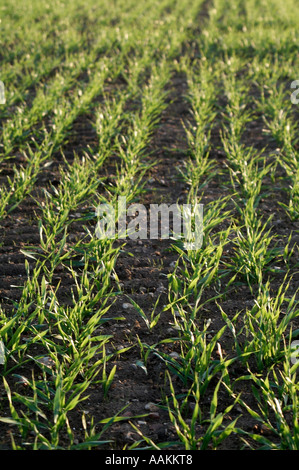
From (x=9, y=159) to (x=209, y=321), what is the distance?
8.32 ft

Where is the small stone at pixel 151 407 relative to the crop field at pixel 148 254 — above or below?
below

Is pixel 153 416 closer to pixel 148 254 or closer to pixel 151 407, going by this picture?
pixel 151 407

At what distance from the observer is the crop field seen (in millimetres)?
2020

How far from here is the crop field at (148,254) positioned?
2020 mm

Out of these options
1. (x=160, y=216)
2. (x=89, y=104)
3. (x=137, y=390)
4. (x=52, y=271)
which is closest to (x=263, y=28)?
(x=89, y=104)

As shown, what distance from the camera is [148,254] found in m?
3.10

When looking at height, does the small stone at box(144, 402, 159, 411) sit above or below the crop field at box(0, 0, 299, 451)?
below

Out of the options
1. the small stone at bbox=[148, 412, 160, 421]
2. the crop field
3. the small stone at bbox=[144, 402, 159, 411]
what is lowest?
the small stone at bbox=[148, 412, 160, 421]

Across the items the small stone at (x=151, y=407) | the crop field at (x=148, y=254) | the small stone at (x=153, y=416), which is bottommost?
the small stone at (x=153, y=416)

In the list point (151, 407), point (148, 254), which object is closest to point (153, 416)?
point (151, 407)

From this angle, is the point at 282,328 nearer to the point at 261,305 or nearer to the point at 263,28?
the point at 261,305

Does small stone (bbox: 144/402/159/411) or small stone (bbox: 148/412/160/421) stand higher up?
small stone (bbox: 144/402/159/411)

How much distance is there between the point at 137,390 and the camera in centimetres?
218
